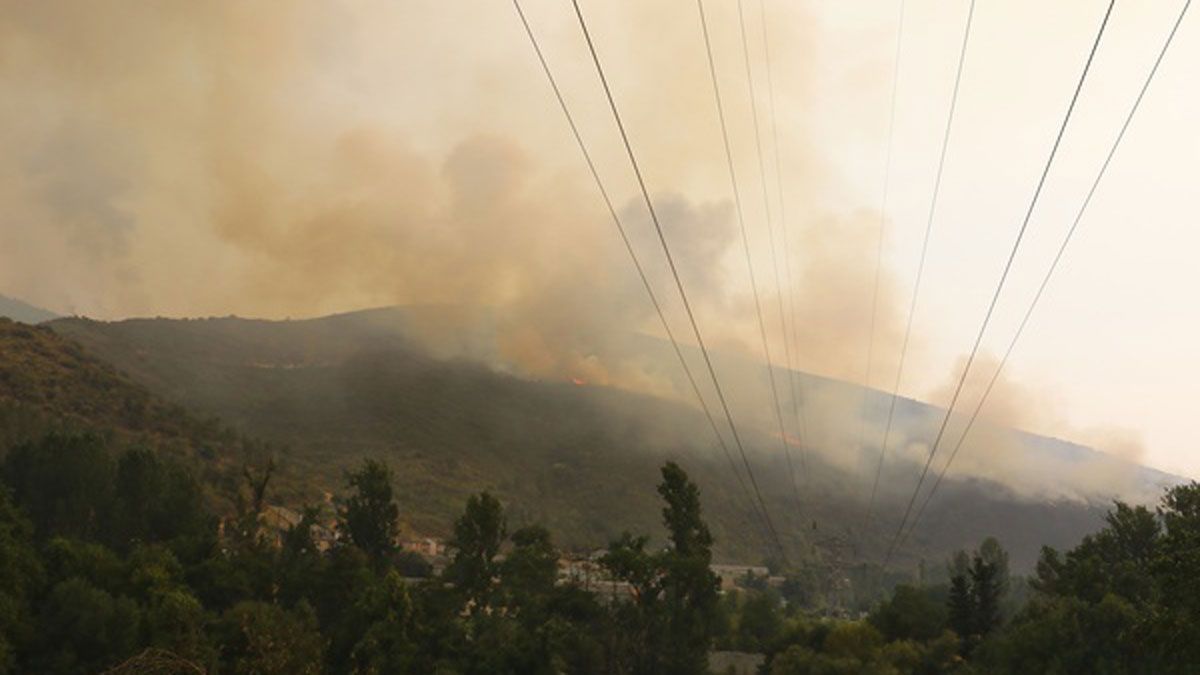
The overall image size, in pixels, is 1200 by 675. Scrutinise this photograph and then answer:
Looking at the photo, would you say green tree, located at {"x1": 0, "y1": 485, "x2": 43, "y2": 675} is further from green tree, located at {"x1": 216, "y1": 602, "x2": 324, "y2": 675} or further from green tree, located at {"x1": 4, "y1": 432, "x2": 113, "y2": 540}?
green tree, located at {"x1": 4, "y1": 432, "x2": 113, "y2": 540}

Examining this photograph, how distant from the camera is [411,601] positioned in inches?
2886

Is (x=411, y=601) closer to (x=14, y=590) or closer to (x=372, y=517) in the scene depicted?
(x=372, y=517)

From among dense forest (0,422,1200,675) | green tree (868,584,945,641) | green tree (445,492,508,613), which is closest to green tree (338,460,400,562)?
dense forest (0,422,1200,675)

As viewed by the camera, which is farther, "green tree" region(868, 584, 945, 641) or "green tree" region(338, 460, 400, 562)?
"green tree" region(338, 460, 400, 562)

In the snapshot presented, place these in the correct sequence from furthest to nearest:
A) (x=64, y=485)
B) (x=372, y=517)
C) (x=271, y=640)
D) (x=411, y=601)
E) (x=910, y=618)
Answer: (x=64, y=485) → (x=372, y=517) → (x=910, y=618) → (x=411, y=601) → (x=271, y=640)

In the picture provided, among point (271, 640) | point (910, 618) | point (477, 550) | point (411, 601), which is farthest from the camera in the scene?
point (477, 550)

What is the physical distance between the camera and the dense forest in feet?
199

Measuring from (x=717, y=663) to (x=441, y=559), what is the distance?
10185 centimetres

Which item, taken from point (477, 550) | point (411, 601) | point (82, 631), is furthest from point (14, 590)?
point (477, 550)

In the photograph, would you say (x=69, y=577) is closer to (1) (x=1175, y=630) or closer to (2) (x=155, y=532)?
(2) (x=155, y=532)

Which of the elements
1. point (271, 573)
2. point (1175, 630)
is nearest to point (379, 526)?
point (271, 573)

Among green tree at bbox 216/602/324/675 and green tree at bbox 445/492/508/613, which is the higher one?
green tree at bbox 445/492/508/613

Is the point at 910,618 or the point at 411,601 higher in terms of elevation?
the point at 910,618

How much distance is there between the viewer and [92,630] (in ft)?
195
